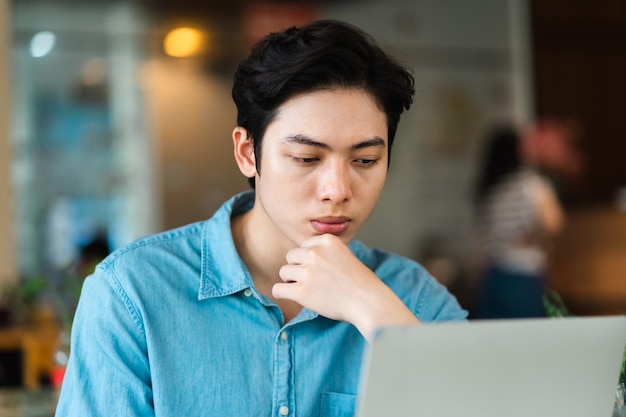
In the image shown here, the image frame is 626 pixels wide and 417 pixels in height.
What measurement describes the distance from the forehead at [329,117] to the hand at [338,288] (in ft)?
0.51

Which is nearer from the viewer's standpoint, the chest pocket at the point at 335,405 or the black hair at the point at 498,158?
the chest pocket at the point at 335,405

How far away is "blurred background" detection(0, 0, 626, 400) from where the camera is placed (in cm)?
548

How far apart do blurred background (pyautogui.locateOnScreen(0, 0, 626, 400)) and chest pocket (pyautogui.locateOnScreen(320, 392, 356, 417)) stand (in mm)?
3704

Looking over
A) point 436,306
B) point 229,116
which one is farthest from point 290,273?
point 229,116

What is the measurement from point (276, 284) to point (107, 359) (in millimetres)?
268

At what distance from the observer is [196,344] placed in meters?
1.47

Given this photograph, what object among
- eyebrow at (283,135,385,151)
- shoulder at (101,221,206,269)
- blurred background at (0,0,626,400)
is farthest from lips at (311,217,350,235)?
blurred background at (0,0,626,400)

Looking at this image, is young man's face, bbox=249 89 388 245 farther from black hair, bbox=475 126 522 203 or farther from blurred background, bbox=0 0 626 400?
black hair, bbox=475 126 522 203

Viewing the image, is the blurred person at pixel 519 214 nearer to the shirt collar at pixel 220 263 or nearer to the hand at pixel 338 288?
the shirt collar at pixel 220 263

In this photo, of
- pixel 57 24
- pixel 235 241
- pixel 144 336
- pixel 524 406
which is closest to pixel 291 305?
pixel 235 241

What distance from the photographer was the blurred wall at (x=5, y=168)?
5188 millimetres

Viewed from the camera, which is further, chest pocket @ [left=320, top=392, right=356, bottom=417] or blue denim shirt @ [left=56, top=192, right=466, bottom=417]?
chest pocket @ [left=320, top=392, right=356, bottom=417]

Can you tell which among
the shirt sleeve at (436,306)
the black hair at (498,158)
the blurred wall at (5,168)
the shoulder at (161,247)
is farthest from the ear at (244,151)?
the black hair at (498,158)

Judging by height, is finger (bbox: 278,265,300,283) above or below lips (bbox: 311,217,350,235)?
below
